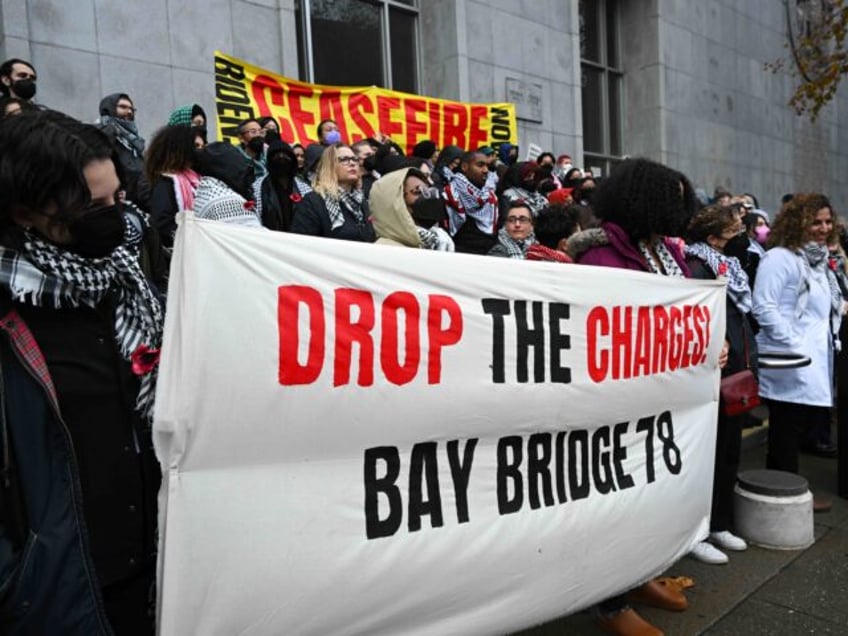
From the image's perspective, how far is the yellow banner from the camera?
24.7ft

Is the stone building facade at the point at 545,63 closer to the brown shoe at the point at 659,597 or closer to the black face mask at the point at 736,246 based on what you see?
the black face mask at the point at 736,246

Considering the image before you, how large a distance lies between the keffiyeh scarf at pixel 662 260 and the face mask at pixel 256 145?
12.0 feet

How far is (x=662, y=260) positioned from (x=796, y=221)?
67.3 inches

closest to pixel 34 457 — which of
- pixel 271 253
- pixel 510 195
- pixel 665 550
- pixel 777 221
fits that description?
pixel 271 253

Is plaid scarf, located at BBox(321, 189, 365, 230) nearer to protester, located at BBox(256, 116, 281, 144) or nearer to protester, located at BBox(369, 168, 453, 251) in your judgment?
protester, located at BBox(369, 168, 453, 251)

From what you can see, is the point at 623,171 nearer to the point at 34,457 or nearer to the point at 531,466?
the point at 531,466

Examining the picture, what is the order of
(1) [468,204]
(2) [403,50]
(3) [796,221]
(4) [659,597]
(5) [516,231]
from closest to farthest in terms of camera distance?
(4) [659,597] → (3) [796,221] → (5) [516,231] → (1) [468,204] → (2) [403,50]

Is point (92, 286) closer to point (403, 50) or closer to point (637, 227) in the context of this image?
point (637, 227)

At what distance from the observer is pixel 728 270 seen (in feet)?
12.9

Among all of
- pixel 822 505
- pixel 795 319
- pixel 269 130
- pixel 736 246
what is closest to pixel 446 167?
pixel 269 130

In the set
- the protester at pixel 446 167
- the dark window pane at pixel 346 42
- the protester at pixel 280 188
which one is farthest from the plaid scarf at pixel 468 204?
the dark window pane at pixel 346 42

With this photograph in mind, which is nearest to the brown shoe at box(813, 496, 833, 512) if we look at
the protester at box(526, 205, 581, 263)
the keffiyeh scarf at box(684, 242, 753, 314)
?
the keffiyeh scarf at box(684, 242, 753, 314)

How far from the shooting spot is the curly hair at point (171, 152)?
4344mm

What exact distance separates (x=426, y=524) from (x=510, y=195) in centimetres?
541
